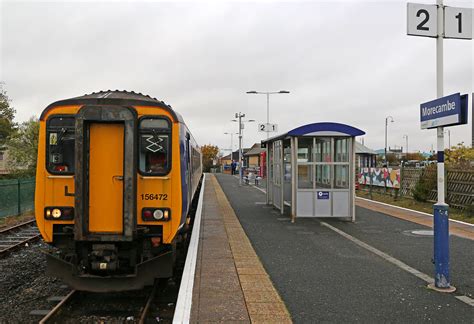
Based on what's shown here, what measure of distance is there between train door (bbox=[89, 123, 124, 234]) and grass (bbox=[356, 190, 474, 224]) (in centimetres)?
1082

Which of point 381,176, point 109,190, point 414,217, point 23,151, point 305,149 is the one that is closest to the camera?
point 109,190

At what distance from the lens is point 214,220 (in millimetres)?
12422

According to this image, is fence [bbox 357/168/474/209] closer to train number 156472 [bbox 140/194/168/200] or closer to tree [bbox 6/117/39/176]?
train number 156472 [bbox 140/194/168/200]

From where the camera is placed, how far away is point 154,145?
5.81 metres

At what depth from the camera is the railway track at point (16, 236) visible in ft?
32.4

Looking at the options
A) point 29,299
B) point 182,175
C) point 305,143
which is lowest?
point 29,299

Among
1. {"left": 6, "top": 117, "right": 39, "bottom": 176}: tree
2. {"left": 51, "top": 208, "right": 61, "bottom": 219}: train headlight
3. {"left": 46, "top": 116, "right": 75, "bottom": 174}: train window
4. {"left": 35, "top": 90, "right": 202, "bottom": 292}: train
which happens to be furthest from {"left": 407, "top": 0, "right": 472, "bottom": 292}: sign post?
{"left": 6, "top": 117, "right": 39, "bottom": 176}: tree

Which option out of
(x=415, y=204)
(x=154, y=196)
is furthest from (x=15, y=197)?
(x=415, y=204)

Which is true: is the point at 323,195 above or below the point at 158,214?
below

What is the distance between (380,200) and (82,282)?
1589 centimetres

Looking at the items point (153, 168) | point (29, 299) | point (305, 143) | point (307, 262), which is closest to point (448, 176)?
point (305, 143)

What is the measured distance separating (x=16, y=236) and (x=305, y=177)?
26.7 feet

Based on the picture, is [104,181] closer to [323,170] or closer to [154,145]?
[154,145]

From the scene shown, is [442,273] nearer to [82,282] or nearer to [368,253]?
[368,253]
